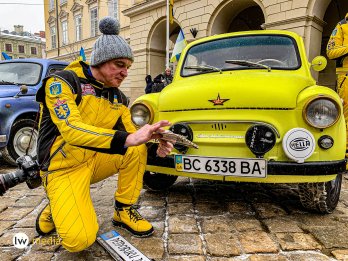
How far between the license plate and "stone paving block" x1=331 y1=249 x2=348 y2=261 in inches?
25.3

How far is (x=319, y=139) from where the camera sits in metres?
2.17

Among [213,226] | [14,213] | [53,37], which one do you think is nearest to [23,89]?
[14,213]

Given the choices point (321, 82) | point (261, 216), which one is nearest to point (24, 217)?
point (261, 216)

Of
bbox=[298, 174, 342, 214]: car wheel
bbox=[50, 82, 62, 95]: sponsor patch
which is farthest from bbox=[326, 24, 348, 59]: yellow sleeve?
bbox=[50, 82, 62, 95]: sponsor patch

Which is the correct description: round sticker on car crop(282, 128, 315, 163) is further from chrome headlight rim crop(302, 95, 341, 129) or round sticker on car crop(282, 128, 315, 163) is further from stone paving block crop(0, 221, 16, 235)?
stone paving block crop(0, 221, 16, 235)

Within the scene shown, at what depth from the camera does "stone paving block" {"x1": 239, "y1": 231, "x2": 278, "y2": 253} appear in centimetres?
190

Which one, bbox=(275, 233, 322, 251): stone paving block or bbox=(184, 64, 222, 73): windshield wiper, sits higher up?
bbox=(184, 64, 222, 73): windshield wiper

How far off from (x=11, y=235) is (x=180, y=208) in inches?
53.1

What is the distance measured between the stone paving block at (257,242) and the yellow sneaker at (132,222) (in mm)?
664

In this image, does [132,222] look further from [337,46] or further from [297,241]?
[337,46]

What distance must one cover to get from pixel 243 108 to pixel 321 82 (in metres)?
11.2

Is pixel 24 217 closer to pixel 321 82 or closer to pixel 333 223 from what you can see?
pixel 333 223

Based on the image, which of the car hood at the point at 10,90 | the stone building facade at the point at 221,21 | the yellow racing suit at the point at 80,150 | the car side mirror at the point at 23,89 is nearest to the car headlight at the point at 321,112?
the yellow racing suit at the point at 80,150

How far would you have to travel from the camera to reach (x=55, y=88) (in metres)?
1.80
